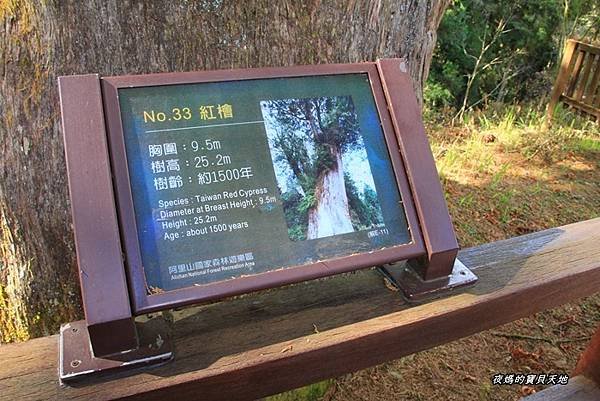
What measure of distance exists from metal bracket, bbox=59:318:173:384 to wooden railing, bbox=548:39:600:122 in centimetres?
573

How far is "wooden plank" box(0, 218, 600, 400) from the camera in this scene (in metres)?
1.07

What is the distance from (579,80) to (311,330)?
648cm

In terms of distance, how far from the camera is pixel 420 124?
4.22 feet

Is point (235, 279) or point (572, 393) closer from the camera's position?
point (235, 279)

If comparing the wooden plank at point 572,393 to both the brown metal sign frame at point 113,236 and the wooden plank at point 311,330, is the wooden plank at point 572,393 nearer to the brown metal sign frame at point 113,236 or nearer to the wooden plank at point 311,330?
the wooden plank at point 311,330

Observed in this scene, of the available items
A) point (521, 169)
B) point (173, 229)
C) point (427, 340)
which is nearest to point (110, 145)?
point (173, 229)

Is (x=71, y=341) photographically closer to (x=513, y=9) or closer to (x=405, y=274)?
(x=405, y=274)

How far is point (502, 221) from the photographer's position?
315 cm

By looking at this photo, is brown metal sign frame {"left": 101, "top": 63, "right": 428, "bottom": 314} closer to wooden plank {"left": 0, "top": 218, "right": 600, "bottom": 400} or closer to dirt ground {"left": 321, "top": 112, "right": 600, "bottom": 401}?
wooden plank {"left": 0, "top": 218, "right": 600, "bottom": 400}

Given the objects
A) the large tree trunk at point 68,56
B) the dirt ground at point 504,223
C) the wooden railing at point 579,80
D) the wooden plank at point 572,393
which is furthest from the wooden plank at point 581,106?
the large tree trunk at point 68,56

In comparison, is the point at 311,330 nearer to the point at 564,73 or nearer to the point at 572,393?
the point at 572,393

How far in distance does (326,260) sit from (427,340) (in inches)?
15.4

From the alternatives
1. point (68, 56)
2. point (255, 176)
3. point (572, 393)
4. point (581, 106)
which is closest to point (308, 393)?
point (572, 393)

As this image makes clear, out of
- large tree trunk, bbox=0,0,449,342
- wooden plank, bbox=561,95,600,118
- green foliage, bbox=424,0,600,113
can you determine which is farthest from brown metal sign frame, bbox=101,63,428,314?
→ green foliage, bbox=424,0,600,113
